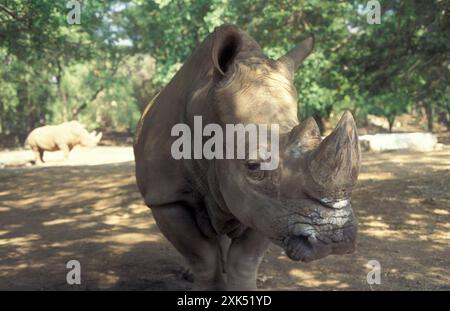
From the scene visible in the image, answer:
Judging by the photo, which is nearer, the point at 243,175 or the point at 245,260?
the point at 243,175

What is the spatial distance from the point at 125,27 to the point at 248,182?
965 inches

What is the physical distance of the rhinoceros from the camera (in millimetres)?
17625

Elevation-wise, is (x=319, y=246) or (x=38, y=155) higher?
(x=319, y=246)

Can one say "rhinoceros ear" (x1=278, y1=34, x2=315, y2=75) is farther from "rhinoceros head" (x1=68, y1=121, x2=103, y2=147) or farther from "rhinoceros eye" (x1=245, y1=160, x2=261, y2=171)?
"rhinoceros head" (x1=68, y1=121, x2=103, y2=147)

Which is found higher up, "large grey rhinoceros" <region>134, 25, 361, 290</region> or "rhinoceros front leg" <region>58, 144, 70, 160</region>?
"large grey rhinoceros" <region>134, 25, 361, 290</region>

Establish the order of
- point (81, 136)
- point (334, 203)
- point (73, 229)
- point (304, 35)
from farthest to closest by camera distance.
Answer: point (81, 136)
point (304, 35)
point (73, 229)
point (334, 203)

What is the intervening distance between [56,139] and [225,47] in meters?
15.4

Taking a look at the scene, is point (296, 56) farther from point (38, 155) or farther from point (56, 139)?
point (38, 155)

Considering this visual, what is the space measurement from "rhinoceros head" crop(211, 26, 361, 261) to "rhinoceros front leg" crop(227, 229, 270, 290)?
71cm

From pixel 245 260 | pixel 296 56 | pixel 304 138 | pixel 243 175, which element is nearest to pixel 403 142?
pixel 296 56

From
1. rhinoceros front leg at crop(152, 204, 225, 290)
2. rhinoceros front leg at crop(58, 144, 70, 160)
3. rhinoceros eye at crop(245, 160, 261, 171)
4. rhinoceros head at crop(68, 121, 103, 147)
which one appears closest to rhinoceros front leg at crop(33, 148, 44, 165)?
rhinoceros front leg at crop(58, 144, 70, 160)

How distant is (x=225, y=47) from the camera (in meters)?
3.63

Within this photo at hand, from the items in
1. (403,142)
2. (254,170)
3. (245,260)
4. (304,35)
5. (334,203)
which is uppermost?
(304,35)
